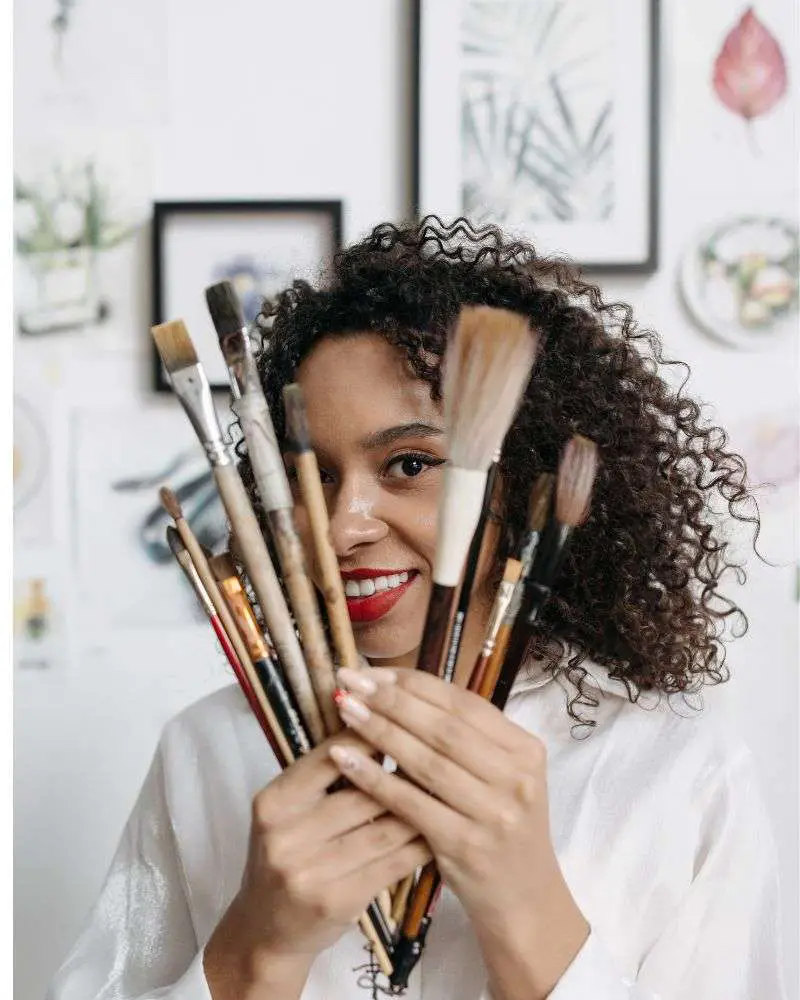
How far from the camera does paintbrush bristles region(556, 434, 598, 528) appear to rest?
403 millimetres

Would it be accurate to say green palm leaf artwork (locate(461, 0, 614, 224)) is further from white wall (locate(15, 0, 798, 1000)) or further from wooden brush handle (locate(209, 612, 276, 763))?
wooden brush handle (locate(209, 612, 276, 763))

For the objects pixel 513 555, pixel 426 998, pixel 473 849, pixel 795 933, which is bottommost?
pixel 795 933

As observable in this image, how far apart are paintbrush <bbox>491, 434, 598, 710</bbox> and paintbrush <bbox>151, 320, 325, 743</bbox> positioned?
0.08m

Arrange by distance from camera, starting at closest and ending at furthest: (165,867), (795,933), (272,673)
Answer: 1. (272,673)
2. (165,867)
3. (795,933)

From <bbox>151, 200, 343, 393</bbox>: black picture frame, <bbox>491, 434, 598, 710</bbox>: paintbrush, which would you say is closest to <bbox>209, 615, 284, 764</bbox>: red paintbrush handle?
<bbox>491, 434, 598, 710</bbox>: paintbrush

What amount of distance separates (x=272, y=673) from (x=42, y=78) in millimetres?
770

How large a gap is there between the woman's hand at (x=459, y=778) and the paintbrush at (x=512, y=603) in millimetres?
12

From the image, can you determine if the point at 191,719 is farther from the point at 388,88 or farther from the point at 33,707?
the point at 388,88

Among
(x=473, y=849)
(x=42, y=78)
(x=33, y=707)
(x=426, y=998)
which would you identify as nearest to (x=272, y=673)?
(x=473, y=849)

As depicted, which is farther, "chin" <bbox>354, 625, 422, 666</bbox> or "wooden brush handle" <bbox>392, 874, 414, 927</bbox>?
"chin" <bbox>354, 625, 422, 666</bbox>

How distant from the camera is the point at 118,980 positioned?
0.64 m

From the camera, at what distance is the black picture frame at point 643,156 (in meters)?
0.92

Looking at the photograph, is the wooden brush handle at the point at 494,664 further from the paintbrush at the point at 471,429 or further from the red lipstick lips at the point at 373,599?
the red lipstick lips at the point at 373,599

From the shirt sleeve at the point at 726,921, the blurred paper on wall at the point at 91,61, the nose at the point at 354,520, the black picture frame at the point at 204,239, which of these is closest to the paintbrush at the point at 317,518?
the nose at the point at 354,520
